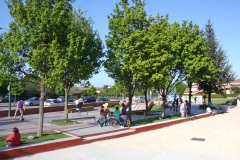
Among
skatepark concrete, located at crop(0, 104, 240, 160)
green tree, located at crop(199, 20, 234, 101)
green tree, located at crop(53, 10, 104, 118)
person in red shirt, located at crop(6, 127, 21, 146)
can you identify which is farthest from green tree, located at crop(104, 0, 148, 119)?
green tree, located at crop(199, 20, 234, 101)

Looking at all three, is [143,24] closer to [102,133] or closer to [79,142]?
[102,133]

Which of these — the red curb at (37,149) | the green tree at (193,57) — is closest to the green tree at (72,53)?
the red curb at (37,149)

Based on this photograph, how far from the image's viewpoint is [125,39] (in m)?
18.6

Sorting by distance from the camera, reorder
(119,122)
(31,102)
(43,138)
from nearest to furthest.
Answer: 1. (43,138)
2. (119,122)
3. (31,102)

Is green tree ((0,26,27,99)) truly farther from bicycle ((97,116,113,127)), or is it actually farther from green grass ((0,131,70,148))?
bicycle ((97,116,113,127))

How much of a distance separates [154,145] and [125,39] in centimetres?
729

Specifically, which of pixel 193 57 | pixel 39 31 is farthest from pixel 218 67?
pixel 39 31

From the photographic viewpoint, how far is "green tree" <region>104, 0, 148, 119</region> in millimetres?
18766

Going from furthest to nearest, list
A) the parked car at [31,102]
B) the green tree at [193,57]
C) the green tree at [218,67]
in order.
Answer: the parked car at [31,102] < the green tree at [218,67] < the green tree at [193,57]

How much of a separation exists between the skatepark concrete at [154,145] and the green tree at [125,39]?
4229mm

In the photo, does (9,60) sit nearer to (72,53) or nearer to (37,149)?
(72,53)

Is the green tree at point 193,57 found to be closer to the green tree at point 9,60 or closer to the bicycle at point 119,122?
the bicycle at point 119,122

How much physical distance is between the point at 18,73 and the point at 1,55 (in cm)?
146

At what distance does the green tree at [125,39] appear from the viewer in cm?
1877
